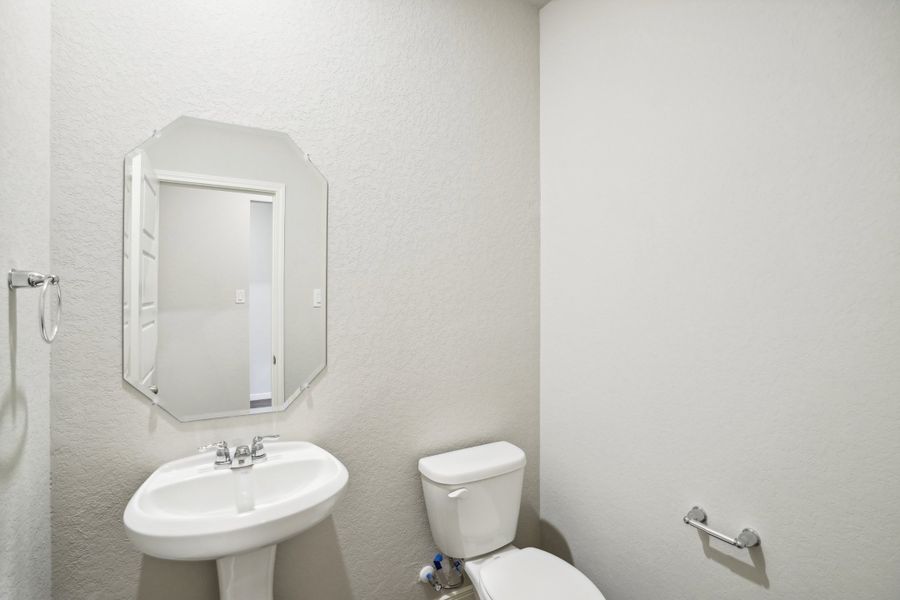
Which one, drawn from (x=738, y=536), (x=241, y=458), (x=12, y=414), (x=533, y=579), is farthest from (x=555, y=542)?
(x=12, y=414)

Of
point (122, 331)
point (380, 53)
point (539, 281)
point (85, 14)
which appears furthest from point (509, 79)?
point (122, 331)

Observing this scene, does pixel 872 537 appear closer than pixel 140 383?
Yes

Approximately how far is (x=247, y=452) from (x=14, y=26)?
1.15 meters

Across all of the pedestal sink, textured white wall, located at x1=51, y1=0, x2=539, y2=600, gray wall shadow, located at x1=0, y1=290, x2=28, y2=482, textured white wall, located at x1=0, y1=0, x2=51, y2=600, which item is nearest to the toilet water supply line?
textured white wall, located at x1=51, y1=0, x2=539, y2=600

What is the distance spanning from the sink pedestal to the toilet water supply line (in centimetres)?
64

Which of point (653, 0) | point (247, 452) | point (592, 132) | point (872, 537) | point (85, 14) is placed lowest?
point (872, 537)

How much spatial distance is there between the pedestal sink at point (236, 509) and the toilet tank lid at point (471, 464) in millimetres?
386

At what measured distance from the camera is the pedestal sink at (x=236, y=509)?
944 millimetres

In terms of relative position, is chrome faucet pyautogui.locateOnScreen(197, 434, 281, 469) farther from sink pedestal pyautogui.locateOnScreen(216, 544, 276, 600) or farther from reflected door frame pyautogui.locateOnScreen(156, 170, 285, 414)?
sink pedestal pyautogui.locateOnScreen(216, 544, 276, 600)

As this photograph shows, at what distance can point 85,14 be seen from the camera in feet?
3.75

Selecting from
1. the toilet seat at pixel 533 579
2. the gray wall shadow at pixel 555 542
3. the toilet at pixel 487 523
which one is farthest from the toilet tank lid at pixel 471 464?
the gray wall shadow at pixel 555 542

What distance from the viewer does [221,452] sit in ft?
4.09

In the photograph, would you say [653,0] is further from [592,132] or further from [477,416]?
[477,416]

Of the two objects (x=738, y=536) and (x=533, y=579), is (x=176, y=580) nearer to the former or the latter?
(x=533, y=579)
